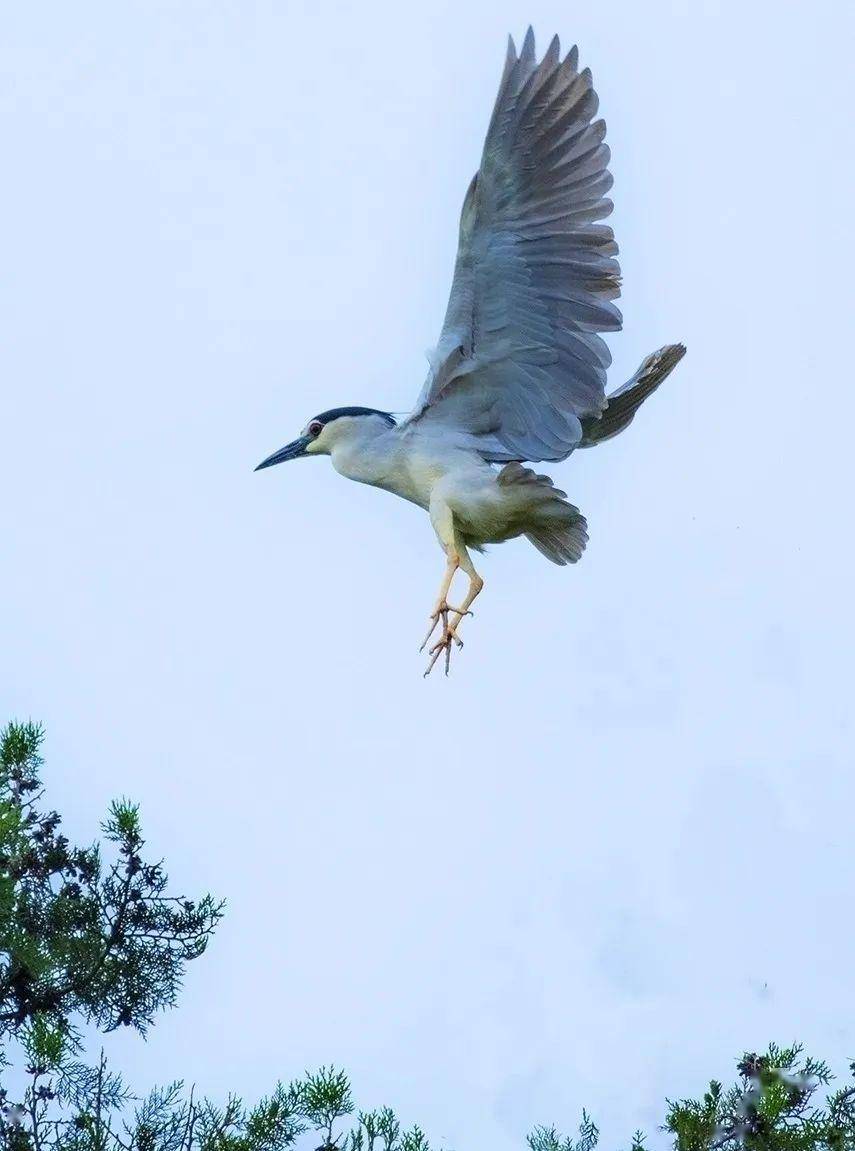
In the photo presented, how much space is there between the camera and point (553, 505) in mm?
6523

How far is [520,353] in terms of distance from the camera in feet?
21.2

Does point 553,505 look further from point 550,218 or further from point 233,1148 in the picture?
point 233,1148

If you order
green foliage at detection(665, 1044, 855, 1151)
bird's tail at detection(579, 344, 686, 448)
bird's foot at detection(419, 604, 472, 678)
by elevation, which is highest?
bird's tail at detection(579, 344, 686, 448)

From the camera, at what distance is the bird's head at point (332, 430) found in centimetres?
693

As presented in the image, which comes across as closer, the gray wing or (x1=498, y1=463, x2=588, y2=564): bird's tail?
the gray wing

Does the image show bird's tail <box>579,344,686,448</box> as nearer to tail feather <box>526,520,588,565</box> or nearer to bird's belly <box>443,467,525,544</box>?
tail feather <box>526,520,588,565</box>

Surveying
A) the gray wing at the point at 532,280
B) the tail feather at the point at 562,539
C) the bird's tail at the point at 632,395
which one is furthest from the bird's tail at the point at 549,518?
the bird's tail at the point at 632,395

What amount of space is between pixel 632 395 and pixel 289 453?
4.29 ft

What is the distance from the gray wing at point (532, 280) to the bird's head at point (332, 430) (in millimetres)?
293

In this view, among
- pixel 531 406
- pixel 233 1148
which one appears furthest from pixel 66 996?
pixel 531 406

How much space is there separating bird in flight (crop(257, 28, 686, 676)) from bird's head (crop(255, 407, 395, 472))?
2 centimetres

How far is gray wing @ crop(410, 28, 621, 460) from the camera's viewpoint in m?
6.17

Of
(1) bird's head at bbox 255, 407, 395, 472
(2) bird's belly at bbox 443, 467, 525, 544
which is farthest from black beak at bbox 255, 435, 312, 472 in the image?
(2) bird's belly at bbox 443, 467, 525, 544

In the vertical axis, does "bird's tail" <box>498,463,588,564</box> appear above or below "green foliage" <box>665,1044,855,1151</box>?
above
